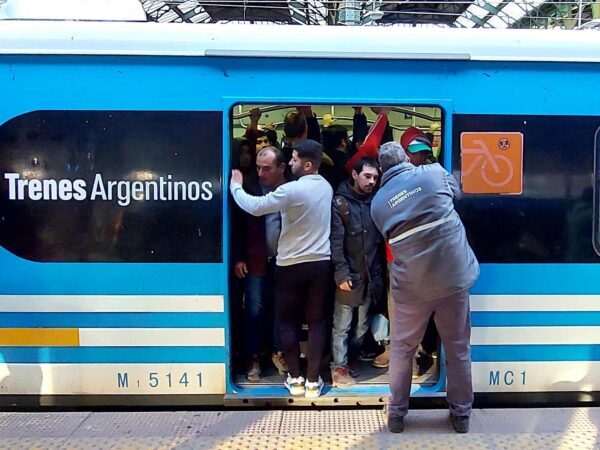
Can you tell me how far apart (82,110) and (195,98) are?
629mm

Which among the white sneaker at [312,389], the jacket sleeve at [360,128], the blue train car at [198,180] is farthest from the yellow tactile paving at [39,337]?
the jacket sleeve at [360,128]

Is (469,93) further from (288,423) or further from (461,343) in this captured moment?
(288,423)

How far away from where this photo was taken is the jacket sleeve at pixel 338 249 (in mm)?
3539

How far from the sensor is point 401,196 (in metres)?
2.93

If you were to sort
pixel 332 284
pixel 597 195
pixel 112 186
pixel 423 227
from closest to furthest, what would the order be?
pixel 423 227 → pixel 112 186 → pixel 597 195 → pixel 332 284

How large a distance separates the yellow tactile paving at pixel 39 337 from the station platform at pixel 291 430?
1.24 feet

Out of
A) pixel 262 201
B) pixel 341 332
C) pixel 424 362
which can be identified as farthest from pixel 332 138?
pixel 424 362

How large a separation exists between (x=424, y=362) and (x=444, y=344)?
0.96 meters

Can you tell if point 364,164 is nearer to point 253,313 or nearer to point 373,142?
point 373,142

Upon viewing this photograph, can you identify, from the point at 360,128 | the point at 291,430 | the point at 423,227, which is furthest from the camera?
the point at 360,128

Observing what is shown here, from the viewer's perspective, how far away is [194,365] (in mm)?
3352

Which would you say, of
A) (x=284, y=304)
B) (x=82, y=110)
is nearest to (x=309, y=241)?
(x=284, y=304)

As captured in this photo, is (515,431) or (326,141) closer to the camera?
(515,431)

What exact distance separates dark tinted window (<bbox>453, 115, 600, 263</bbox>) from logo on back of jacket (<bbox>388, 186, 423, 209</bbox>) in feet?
1.89
